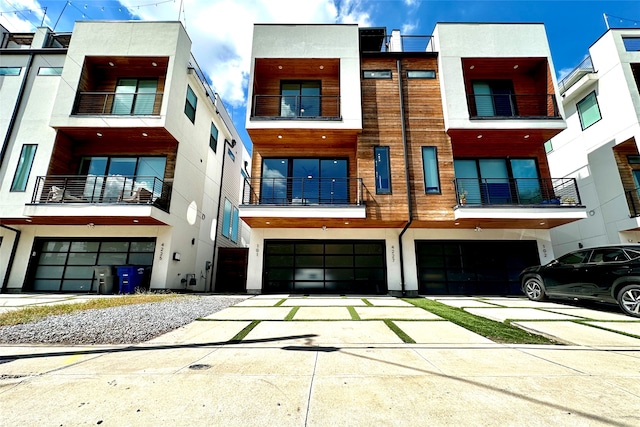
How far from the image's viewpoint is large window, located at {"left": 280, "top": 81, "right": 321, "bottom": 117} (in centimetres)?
1100

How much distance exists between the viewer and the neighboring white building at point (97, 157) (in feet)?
33.8

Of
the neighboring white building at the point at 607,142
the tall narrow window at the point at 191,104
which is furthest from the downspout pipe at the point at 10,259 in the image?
the neighboring white building at the point at 607,142

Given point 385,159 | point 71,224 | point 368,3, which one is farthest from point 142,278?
point 368,3

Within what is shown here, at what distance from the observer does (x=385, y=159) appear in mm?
10180

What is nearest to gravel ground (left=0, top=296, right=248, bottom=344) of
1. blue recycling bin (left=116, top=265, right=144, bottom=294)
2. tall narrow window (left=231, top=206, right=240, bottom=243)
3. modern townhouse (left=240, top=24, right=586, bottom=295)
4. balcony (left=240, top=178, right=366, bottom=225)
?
balcony (left=240, top=178, right=366, bottom=225)

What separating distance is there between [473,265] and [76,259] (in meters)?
16.2

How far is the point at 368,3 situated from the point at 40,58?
576 inches

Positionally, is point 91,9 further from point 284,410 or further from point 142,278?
point 284,410

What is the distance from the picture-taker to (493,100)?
1148 cm

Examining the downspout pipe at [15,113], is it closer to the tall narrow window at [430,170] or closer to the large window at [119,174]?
the large window at [119,174]

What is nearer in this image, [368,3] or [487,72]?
[368,3]

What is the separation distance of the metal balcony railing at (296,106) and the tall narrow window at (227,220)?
Answer: 748 cm

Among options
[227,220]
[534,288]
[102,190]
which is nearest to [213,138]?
[227,220]

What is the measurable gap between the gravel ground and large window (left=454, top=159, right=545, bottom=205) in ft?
32.9
